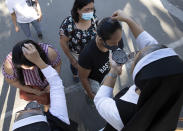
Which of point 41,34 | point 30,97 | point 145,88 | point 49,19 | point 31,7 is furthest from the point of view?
point 49,19

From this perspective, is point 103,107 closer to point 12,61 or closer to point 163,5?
point 12,61

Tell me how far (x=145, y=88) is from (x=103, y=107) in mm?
506

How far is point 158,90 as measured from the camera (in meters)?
1.15

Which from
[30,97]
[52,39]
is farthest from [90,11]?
[52,39]

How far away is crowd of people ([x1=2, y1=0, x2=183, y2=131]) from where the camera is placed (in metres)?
1.20

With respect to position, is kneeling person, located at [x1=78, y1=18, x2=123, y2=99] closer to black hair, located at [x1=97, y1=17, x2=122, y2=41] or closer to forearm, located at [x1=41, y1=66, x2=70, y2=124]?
black hair, located at [x1=97, y1=17, x2=122, y2=41]

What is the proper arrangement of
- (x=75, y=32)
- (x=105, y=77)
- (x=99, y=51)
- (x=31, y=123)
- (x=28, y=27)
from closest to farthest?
(x=31, y=123) < (x=105, y=77) < (x=99, y=51) < (x=75, y=32) < (x=28, y=27)

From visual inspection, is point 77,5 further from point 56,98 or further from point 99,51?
point 56,98

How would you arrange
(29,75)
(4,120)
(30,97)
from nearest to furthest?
(29,75) → (30,97) → (4,120)

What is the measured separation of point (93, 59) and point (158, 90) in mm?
1136

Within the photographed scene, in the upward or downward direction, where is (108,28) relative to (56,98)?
upward

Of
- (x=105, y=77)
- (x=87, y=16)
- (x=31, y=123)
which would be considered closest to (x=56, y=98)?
(x=31, y=123)

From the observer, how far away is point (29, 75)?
2.30 m

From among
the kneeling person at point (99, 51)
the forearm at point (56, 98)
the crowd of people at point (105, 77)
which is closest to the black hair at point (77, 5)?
the crowd of people at point (105, 77)
